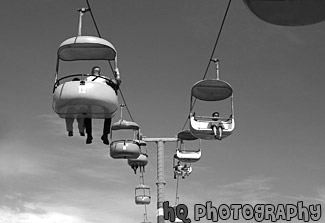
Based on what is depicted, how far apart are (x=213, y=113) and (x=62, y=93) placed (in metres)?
5.82

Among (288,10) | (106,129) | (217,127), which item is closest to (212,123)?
(217,127)

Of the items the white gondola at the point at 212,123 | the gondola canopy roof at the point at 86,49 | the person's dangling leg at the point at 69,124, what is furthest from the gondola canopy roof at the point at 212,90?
the person's dangling leg at the point at 69,124

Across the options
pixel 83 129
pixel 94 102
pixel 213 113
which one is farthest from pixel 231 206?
pixel 94 102

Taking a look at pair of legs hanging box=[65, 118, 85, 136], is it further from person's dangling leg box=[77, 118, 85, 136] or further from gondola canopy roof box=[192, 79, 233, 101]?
gondola canopy roof box=[192, 79, 233, 101]

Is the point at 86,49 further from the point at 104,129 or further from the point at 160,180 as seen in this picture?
the point at 160,180

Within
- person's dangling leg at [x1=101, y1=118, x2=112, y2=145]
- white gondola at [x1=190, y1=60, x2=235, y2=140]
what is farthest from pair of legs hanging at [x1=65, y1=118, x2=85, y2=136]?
white gondola at [x1=190, y1=60, x2=235, y2=140]

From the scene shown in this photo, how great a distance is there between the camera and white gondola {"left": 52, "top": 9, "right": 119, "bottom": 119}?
8.09m

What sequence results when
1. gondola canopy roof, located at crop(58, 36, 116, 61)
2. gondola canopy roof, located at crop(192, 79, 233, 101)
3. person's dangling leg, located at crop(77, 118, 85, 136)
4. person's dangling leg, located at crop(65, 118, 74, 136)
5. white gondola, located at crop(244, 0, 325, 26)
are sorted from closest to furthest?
white gondola, located at crop(244, 0, 325, 26), gondola canopy roof, located at crop(58, 36, 116, 61), person's dangling leg, located at crop(65, 118, 74, 136), person's dangling leg, located at crop(77, 118, 85, 136), gondola canopy roof, located at crop(192, 79, 233, 101)

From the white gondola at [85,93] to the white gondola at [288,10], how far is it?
410 cm

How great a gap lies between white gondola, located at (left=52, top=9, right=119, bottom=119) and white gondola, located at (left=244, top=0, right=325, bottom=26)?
4.10m

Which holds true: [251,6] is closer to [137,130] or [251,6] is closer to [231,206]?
[137,130]

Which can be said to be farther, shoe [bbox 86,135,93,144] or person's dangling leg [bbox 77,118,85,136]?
shoe [bbox 86,135,93,144]

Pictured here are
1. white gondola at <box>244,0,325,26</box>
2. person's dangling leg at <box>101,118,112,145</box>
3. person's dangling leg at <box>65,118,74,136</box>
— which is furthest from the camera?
person's dangling leg at <box>101,118,112,145</box>

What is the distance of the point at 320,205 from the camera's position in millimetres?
19203
